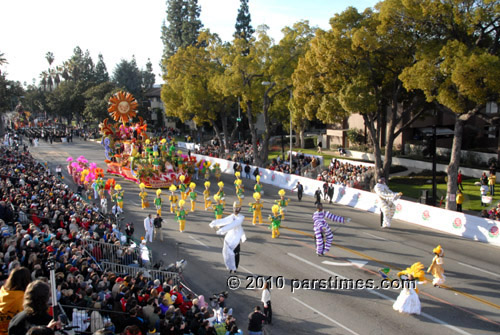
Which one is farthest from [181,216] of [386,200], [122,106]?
[122,106]

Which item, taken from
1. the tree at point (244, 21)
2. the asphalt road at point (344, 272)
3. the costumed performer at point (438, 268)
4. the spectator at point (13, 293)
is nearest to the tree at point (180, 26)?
the tree at point (244, 21)

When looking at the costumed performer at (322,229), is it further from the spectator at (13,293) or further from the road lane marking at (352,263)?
the spectator at (13,293)

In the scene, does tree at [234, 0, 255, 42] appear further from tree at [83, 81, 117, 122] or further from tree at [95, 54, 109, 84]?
tree at [95, 54, 109, 84]

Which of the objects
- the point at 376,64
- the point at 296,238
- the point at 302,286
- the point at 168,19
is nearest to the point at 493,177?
the point at 376,64

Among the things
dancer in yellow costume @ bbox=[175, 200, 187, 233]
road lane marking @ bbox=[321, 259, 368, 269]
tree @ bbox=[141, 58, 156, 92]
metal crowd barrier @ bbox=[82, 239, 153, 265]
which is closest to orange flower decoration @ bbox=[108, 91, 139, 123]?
dancer in yellow costume @ bbox=[175, 200, 187, 233]

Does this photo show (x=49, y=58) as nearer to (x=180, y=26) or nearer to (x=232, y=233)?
(x=180, y=26)

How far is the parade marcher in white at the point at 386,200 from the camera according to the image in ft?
64.7

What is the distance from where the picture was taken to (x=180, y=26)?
222 ft

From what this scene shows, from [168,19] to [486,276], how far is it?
63.7m

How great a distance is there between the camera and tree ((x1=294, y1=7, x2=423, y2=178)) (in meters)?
22.8

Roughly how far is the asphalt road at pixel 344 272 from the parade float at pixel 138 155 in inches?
234

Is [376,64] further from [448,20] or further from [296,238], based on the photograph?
[296,238]

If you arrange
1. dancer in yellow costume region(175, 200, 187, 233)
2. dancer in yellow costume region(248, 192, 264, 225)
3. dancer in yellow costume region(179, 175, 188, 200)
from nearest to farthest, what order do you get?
dancer in yellow costume region(175, 200, 187, 233) < dancer in yellow costume region(248, 192, 264, 225) < dancer in yellow costume region(179, 175, 188, 200)

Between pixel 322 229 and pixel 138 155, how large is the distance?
61.2 feet
